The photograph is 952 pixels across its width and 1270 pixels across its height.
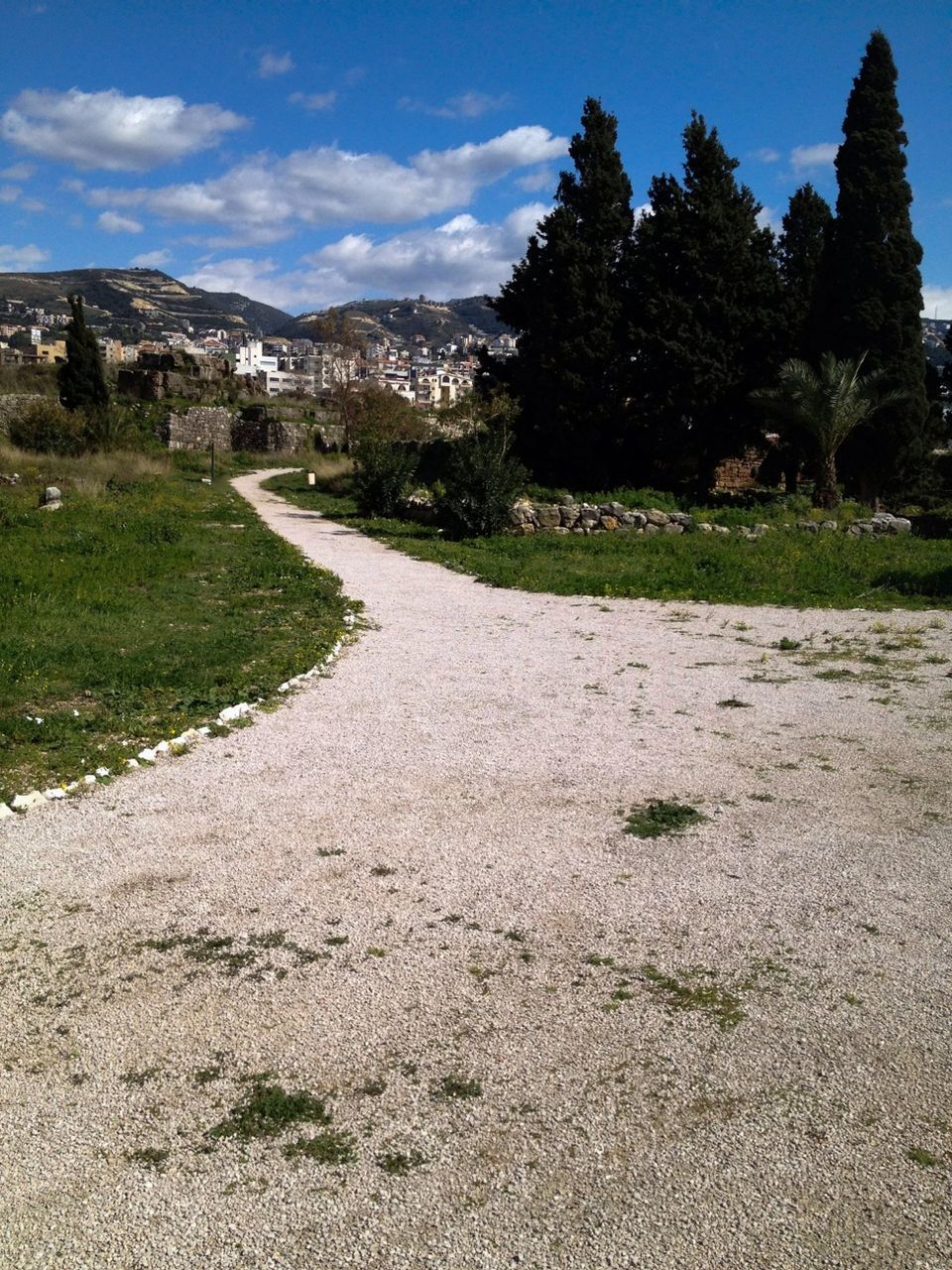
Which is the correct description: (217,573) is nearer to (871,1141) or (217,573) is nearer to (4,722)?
(4,722)

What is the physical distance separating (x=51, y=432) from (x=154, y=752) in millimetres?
22361

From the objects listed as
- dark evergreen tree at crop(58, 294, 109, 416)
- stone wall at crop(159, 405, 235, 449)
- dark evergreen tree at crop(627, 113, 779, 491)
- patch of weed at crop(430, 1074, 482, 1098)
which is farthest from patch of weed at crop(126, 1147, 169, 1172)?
stone wall at crop(159, 405, 235, 449)

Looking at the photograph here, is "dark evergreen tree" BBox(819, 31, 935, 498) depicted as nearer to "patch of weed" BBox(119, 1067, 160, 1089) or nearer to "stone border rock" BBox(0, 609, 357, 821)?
"stone border rock" BBox(0, 609, 357, 821)

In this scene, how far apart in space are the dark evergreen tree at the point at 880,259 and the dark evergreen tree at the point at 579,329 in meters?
5.53

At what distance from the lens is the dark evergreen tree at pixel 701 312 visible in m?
23.8

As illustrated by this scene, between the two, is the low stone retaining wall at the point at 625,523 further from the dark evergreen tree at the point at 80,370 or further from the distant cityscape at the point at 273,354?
the distant cityscape at the point at 273,354

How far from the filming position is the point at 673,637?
10.5 m

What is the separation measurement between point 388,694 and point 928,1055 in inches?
205

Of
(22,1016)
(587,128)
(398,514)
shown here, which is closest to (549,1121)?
(22,1016)

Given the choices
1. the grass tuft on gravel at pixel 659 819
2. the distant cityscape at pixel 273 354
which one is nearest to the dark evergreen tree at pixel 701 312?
the distant cityscape at pixel 273 354

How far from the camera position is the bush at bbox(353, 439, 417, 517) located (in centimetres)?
2239

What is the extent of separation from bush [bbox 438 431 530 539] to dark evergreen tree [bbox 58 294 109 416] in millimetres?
18140

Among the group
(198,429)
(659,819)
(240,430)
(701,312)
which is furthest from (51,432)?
(659,819)

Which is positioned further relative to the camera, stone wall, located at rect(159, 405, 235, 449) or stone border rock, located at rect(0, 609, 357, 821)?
stone wall, located at rect(159, 405, 235, 449)
